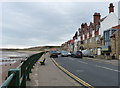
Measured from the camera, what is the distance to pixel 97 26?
166 feet

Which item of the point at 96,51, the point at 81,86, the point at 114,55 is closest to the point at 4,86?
the point at 81,86

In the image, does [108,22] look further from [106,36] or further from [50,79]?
[50,79]

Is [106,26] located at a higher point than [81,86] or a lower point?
higher

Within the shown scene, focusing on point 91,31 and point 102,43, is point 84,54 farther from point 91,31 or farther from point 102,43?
point 91,31

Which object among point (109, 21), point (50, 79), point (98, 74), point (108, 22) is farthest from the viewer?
point (109, 21)

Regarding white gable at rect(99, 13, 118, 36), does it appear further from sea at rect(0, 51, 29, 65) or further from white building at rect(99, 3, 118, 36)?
sea at rect(0, 51, 29, 65)

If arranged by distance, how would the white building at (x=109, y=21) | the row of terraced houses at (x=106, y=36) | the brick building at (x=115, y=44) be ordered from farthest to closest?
the white building at (x=109, y=21) → the row of terraced houses at (x=106, y=36) → the brick building at (x=115, y=44)

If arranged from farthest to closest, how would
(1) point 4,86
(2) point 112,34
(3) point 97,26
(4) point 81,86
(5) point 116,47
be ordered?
(3) point 97,26
(2) point 112,34
(5) point 116,47
(4) point 81,86
(1) point 4,86

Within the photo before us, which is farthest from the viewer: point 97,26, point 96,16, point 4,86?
point 96,16

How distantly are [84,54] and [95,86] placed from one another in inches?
1485

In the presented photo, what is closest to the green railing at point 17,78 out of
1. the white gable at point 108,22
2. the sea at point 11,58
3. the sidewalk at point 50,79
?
the sidewalk at point 50,79

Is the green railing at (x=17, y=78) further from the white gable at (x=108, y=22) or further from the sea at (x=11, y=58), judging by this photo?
the white gable at (x=108, y=22)

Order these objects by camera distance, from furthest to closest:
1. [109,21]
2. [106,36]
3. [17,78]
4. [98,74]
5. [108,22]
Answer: [109,21] < [108,22] < [106,36] < [98,74] < [17,78]

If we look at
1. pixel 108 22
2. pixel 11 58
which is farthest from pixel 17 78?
pixel 108 22
